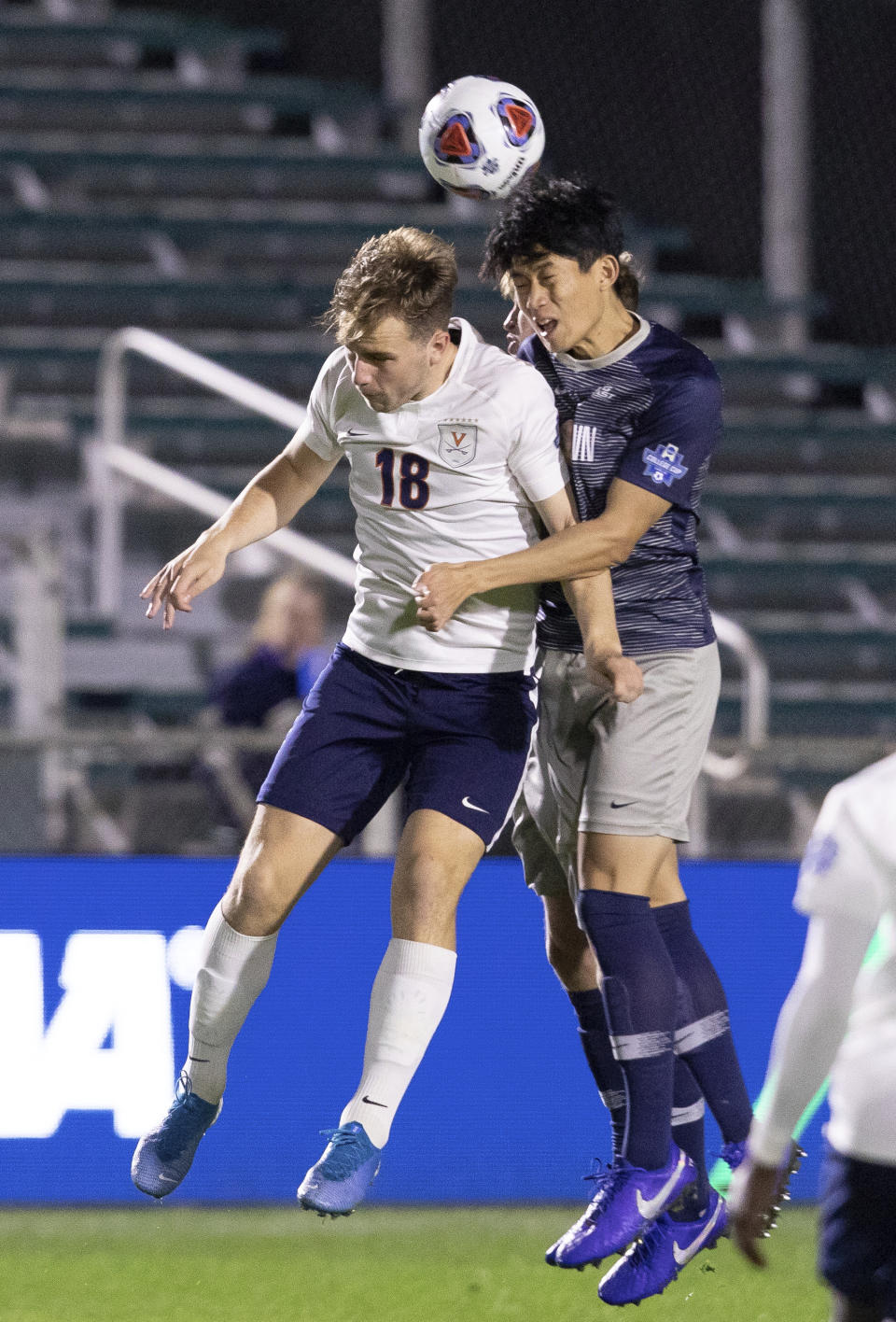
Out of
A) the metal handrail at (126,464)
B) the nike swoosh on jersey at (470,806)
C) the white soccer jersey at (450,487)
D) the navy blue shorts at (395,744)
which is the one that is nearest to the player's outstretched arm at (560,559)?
the white soccer jersey at (450,487)

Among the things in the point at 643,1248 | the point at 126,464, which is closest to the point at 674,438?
the point at 643,1248

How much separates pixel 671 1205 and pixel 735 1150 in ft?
0.83

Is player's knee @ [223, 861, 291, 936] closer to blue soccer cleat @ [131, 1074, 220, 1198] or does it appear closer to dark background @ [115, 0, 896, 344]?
blue soccer cleat @ [131, 1074, 220, 1198]

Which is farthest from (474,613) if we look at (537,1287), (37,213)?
(37,213)

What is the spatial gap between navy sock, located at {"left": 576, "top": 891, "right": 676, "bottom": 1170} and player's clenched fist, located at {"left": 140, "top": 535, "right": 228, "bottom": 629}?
893mm

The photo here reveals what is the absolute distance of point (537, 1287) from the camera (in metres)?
4.04

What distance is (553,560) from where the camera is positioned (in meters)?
3.35

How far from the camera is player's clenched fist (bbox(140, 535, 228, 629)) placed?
3.45 metres

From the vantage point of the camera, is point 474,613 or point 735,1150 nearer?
point 474,613

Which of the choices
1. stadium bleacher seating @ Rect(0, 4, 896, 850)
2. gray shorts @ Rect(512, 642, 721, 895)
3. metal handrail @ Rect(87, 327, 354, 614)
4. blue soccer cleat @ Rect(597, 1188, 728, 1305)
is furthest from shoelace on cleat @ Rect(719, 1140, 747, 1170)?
stadium bleacher seating @ Rect(0, 4, 896, 850)

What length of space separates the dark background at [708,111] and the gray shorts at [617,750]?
646cm

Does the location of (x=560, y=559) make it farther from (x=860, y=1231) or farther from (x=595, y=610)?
(x=860, y=1231)

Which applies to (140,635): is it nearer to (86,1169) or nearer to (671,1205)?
(86,1169)

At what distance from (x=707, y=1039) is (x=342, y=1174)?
94 cm
